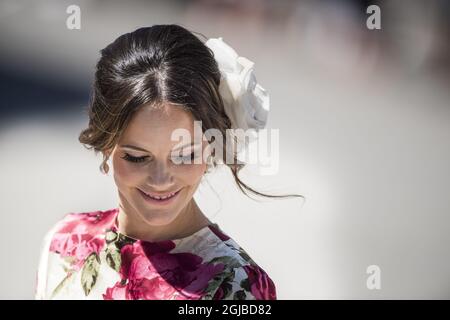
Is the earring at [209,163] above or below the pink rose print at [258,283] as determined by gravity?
above

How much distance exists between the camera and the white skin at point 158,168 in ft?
4.02

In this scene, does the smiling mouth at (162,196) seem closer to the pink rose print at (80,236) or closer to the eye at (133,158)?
the eye at (133,158)

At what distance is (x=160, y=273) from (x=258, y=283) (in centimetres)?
19

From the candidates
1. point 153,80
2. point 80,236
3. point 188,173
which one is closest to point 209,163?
point 188,173

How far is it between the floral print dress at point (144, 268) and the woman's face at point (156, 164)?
0.25ft

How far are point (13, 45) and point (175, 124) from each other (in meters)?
1.75

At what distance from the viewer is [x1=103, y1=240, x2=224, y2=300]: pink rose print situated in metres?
1.24

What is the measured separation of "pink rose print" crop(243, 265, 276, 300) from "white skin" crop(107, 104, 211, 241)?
0.16 m

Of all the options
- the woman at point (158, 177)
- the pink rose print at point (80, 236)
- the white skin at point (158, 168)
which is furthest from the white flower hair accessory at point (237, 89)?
the pink rose print at point (80, 236)

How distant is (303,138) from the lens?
2709 mm

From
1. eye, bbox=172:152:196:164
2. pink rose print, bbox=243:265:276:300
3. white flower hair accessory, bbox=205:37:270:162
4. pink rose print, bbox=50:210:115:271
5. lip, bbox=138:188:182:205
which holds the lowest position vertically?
pink rose print, bbox=243:265:276:300

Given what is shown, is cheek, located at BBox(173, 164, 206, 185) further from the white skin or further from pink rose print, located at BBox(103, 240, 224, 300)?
pink rose print, located at BBox(103, 240, 224, 300)

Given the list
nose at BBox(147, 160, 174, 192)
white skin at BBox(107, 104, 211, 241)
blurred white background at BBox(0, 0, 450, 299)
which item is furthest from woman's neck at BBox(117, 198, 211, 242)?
blurred white background at BBox(0, 0, 450, 299)
